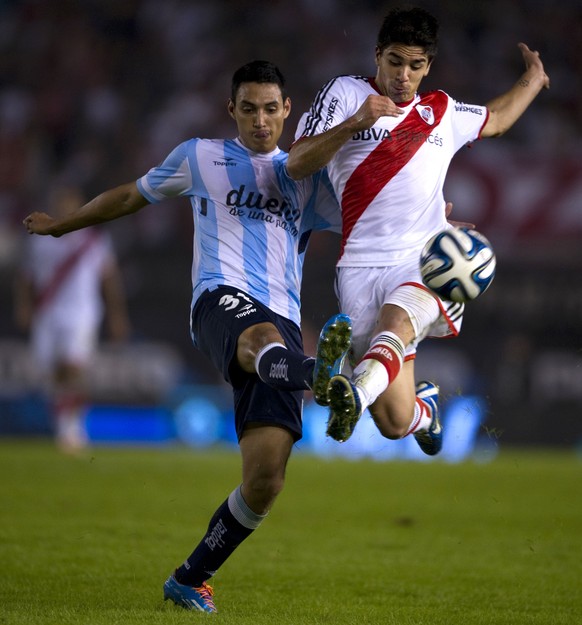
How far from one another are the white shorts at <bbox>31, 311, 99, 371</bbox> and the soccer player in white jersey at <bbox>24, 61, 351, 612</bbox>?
7867mm

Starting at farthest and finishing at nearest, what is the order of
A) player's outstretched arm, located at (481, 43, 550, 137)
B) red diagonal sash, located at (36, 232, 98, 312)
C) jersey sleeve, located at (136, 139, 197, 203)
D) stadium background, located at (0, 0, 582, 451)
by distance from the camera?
1. stadium background, located at (0, 0, 582, 451)
2. red diagonal sash, located at (36, 232, 98, 312)
3. player's outstretched arm, located at (481, 43, 550, 137)
4. jersey sleeve, located at (136, 139, 197, 203)

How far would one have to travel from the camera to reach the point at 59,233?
559 centimetres

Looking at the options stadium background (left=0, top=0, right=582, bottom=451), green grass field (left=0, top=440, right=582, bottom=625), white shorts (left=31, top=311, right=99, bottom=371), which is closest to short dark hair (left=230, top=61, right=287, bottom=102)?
green grass field (left=0, top=440, right=582, bottom=625)

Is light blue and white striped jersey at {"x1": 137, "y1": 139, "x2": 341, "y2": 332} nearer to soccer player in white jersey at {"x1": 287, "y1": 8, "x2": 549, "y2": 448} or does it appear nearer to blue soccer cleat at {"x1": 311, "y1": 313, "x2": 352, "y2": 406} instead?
soccer player in white jersey at {"x1": 287, "y1": 8, "x2": 549, "y2": 448}

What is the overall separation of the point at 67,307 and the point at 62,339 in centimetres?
39

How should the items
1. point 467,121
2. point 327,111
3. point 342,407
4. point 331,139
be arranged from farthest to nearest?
point 467,121
point 327,111
point 331,139
point 342,407

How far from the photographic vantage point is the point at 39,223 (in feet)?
18.5

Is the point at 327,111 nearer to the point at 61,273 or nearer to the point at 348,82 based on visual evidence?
the point at 348,82

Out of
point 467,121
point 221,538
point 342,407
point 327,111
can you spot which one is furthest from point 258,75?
point 221,538

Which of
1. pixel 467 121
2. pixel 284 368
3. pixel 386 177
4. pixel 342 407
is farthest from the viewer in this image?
pixel 467 121

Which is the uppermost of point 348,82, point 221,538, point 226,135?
point 348,82

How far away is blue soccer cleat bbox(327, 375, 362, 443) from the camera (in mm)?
4492

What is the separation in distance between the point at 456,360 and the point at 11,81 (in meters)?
9.08

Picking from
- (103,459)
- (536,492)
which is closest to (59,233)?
(536,492)
